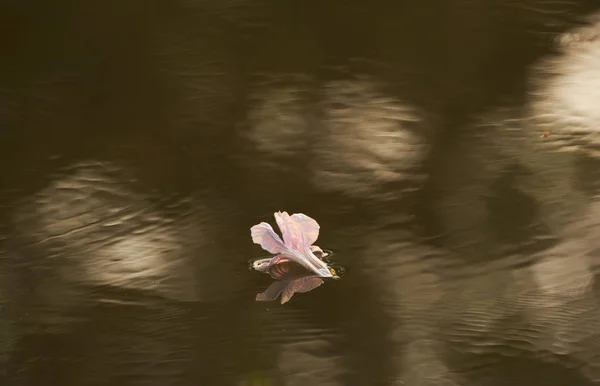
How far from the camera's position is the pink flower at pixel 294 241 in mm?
848

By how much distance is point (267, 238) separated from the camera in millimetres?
869

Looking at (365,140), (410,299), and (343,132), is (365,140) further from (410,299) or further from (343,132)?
(410,299)

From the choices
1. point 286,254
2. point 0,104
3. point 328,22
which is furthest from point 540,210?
point 0,104

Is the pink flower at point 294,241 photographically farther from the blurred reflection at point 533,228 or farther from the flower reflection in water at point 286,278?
the blurred reflection at point 533,228

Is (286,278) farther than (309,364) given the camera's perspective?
Yes

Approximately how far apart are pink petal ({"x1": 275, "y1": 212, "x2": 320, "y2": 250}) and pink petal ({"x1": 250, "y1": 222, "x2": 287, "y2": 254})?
0.04 ft

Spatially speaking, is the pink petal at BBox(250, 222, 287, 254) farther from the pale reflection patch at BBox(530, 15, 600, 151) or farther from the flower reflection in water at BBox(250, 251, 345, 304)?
the pale reflection patch at BBox(530, 15, 600, 151)

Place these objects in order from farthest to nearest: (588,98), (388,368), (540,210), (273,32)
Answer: (273,32)
(588,98)
(540,210)
(388,368)

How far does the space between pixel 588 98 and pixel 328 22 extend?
1.37ft

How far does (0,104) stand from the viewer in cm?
109

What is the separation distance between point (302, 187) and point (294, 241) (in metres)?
0.14

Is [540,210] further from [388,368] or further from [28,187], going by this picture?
[28,187]

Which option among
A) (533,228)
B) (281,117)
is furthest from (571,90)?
(281,117)

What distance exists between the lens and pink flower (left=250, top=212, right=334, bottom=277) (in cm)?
85
